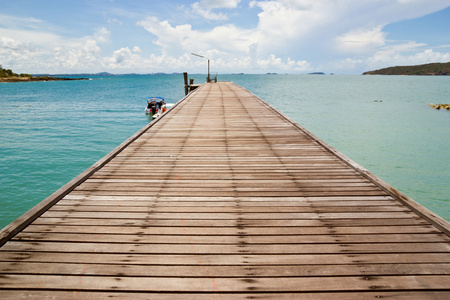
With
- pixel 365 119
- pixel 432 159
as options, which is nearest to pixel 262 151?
pixel 432 159

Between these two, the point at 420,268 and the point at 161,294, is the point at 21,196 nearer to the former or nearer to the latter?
the point at 161,294

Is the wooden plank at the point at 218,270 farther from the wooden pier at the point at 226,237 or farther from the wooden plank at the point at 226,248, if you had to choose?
the wooden plank at the point at 226,248

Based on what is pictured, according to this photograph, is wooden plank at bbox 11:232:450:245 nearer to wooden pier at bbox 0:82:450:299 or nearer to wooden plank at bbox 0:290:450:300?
wooden pier at bbox 0:82:450:299

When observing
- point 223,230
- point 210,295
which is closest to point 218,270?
point 210,295

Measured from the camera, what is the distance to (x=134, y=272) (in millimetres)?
2438

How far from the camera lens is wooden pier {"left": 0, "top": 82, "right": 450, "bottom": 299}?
229cm

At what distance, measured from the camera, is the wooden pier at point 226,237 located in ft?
7.53

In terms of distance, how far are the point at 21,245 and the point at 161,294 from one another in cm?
188

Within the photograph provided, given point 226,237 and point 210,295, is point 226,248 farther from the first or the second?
point 210,295

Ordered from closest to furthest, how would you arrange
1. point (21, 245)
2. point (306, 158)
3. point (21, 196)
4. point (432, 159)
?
point (21, 245) → point (306, 158) → point (21, 196) → point (432, 159)

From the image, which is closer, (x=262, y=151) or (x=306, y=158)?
(x=306, y=158)

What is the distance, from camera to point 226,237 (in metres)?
2.94

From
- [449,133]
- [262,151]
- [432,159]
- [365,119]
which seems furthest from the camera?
[365,119]

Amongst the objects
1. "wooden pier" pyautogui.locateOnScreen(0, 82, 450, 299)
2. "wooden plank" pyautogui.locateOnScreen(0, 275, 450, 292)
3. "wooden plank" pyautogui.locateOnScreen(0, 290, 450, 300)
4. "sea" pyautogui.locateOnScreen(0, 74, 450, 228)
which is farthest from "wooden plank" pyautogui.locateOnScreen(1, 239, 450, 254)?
"sea" pyautogui.locateOnScreen(0, 74, 450, 228)
